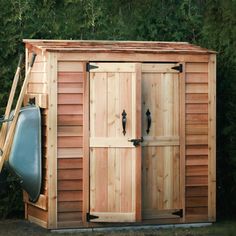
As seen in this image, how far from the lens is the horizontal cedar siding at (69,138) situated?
30.1 feet

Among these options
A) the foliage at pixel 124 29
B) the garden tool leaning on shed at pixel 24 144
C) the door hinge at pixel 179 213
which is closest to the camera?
the garden tool leaning on shed at pixel 24 144

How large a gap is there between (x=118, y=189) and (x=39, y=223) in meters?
1.11

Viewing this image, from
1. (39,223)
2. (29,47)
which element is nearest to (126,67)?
(29,47)

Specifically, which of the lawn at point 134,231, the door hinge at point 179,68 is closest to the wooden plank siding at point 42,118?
the lawn at point 134,231

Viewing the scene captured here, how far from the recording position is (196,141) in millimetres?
9648

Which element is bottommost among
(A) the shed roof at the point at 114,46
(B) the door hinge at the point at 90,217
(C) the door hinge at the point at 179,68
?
(B) the door hinge at the point at 90,217

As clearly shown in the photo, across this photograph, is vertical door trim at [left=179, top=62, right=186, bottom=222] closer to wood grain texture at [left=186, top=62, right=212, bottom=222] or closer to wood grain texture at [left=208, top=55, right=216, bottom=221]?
wood grain texture at [left=186, top=62, right=212, bottom=222]

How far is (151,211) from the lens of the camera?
950 cm

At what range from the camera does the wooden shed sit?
30.2 feet

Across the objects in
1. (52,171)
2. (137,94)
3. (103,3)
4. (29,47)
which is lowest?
(52,171)

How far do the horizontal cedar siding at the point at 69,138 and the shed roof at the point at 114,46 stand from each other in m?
0.26

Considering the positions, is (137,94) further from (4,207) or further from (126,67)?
(4,207)

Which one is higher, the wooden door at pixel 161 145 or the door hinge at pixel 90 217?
the wooden door at pixel 161 145

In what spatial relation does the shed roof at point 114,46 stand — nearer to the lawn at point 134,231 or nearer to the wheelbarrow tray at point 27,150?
the wheelbarrow tray at point 27,150
